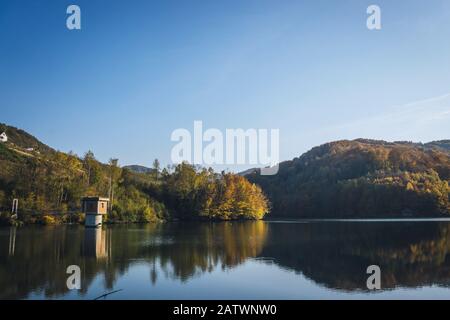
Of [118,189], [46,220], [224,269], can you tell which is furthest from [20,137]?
[224,269]

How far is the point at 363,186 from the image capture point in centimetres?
10850

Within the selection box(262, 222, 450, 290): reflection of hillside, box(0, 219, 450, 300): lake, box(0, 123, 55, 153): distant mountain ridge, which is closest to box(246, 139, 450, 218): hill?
box(262, 222, 450, 290): reflection of hillside

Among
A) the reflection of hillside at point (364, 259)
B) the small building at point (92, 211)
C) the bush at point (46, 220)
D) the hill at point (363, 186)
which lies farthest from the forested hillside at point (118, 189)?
the reflection of hillside at point (364, 259)

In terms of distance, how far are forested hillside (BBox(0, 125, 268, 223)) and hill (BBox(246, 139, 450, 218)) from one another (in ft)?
82.9

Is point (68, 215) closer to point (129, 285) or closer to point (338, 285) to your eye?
point (129, 285)

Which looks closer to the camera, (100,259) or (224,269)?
(224,269)

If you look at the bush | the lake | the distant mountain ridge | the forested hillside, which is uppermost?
the distant mountain ridge

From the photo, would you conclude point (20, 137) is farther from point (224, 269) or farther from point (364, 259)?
point (364, 259)

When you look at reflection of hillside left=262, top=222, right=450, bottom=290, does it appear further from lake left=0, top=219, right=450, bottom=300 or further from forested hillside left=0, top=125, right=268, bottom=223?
forested hillside left=0, top=125, right=268, bottom=223

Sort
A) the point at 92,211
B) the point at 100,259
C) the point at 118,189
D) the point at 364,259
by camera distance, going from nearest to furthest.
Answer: the point at 100,259, the point at 364,259, the point at 92,211, the point at 118,189

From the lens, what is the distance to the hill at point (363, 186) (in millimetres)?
99375

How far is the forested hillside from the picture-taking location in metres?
64.5

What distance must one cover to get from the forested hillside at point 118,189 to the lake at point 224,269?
102 feet

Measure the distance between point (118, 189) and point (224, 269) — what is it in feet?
191
